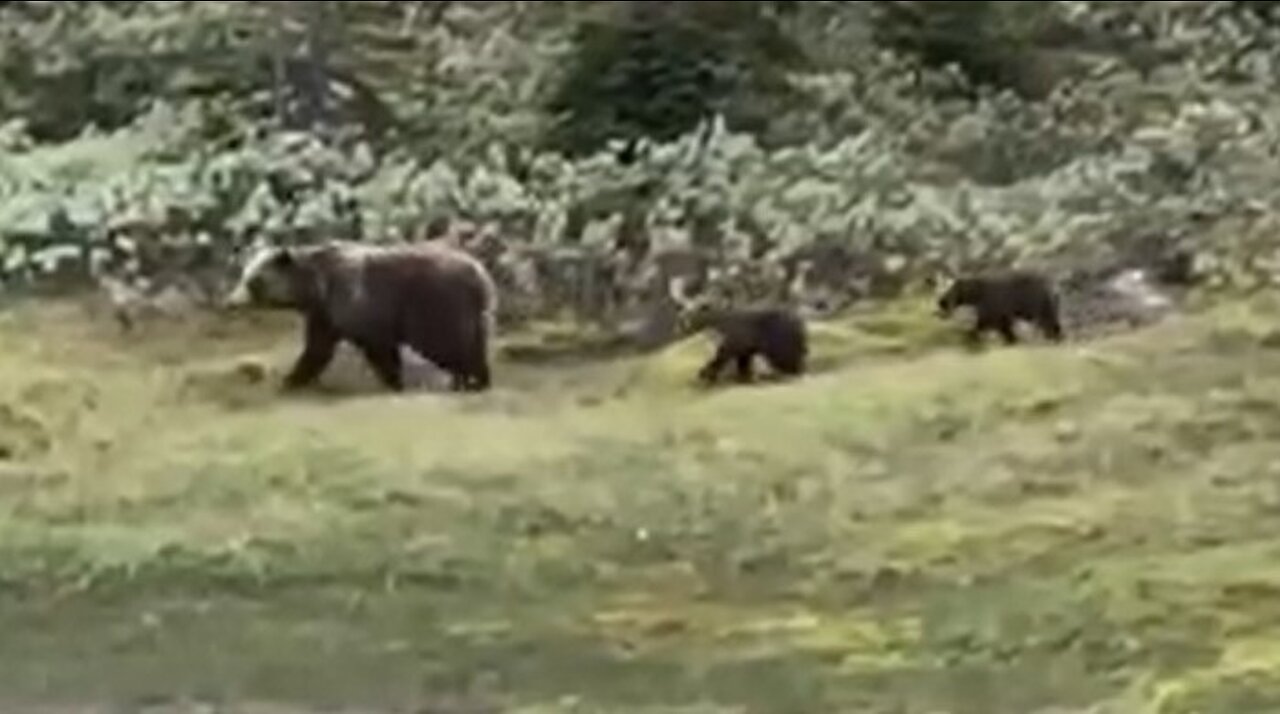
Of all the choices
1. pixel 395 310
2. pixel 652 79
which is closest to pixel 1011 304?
pixel 395 310

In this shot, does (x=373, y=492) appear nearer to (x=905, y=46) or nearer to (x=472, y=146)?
(x=472, y=146)

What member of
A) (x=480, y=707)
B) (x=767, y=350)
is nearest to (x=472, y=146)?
(x=767, y=350)

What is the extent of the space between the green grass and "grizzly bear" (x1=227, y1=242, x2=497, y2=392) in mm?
321

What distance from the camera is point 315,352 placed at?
20.4 m

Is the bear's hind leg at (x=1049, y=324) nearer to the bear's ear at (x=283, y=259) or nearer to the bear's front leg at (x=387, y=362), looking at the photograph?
the bear's front leg at (x=387, y=362)

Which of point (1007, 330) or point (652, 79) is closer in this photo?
point (1007, 330)

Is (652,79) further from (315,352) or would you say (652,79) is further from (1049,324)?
(315,352)

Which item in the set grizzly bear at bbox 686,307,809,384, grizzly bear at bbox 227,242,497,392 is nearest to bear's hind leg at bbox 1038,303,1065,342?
grizzly bear at bbox 686,307,809,384

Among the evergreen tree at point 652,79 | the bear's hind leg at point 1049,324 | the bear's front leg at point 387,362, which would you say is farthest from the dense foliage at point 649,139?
the bear's front leg at point 387,362

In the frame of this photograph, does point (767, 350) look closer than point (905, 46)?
Yes

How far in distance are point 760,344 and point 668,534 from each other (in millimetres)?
3966

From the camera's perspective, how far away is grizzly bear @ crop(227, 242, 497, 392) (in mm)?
20234

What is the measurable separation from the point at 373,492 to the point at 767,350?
3.82 meters

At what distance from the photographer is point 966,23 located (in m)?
30.1
